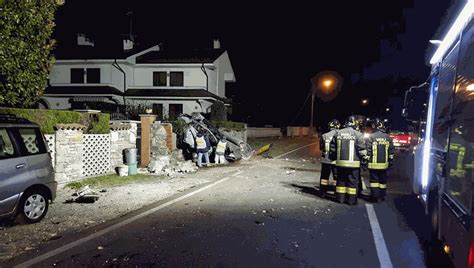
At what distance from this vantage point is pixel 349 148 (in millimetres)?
7754

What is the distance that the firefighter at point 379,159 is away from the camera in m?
8.21

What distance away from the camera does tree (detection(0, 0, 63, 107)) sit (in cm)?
891

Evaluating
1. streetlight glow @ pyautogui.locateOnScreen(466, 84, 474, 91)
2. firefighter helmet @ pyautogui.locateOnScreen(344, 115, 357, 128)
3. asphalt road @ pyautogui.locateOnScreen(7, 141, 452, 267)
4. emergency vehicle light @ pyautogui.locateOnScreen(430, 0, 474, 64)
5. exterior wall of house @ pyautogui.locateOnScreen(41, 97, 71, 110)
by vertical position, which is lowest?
asphalt road @ pyautogui.locateOnScreen(7, 141, 452, 267)

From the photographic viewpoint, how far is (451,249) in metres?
3.31

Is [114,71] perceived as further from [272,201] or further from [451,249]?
[451,249]

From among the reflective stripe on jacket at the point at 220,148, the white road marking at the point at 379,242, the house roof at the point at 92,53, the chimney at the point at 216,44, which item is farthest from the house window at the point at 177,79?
the white road marking at the point at 379,242

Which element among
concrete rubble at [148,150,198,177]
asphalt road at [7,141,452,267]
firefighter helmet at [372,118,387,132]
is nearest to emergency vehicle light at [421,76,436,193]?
asphalt road at [7,141,452,267]

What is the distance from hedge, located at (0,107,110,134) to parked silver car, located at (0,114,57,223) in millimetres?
2671

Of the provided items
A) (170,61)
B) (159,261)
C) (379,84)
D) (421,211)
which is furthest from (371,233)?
(379,84)

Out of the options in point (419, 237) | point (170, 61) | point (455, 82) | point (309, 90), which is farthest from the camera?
point (309, 90)

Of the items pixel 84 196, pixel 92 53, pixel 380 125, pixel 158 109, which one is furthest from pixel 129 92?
pixel 380 125

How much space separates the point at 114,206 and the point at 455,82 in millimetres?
6545

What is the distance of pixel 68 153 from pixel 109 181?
4.48 feet

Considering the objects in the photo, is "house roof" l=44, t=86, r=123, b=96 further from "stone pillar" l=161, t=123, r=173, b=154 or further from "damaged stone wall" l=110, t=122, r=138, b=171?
"damaged stone wall" l=110, t=122, r=138, b=171
